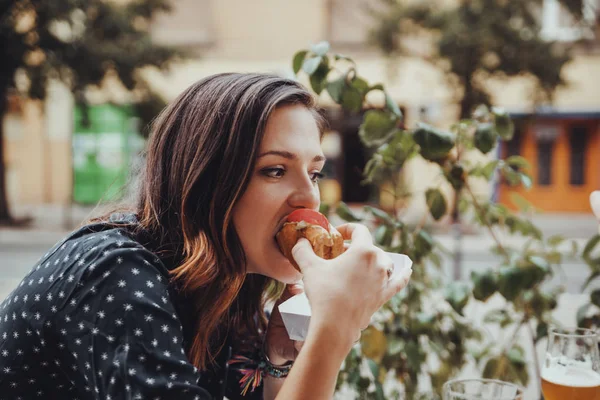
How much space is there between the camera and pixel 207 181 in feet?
4.20

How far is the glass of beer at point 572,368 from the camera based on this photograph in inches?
48.8

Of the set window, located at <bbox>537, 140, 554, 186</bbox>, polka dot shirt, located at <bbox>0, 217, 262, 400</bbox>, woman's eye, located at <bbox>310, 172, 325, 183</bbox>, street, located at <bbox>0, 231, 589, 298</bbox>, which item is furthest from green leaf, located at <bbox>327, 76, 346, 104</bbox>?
window, located at <bbox>537, 140, 554, 186</bbox>

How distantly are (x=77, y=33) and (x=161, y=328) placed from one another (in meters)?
11.7

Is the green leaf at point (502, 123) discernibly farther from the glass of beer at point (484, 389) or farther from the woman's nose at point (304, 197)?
the glass of beer at point (484, 389)

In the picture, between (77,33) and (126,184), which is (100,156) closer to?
(77,33)

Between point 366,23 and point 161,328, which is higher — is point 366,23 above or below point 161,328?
above

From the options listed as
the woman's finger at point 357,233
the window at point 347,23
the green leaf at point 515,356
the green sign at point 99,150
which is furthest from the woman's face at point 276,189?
the green sign at point 99,150

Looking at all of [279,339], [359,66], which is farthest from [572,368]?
[359,66]

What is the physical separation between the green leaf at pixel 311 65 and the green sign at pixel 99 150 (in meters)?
15.8

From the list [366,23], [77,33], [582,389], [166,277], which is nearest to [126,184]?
[166,277]

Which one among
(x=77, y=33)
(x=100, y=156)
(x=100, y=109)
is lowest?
(x=100, y=156)

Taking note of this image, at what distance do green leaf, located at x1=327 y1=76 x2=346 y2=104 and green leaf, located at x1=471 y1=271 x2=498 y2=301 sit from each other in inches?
26.7

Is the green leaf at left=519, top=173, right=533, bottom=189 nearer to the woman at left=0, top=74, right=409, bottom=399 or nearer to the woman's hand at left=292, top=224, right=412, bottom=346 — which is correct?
the woman at left=0, top=74, right=409, bottom=399

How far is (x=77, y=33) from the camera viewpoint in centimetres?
1149
